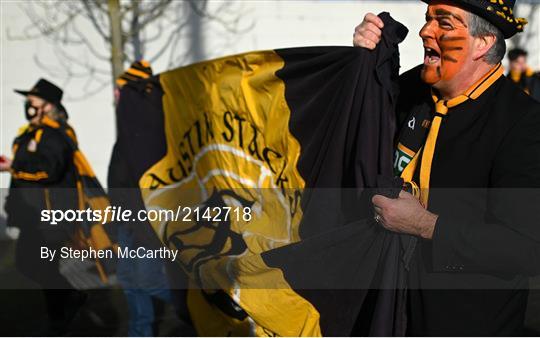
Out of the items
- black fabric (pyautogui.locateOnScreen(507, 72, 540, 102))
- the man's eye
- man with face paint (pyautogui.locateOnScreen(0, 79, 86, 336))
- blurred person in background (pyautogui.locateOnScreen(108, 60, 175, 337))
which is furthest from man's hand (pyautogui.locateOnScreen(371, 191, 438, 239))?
black fabric (pyautogui.locateOnScreen(507, 72, 540, 102))

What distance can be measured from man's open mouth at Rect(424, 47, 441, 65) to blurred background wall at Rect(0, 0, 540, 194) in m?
5.75

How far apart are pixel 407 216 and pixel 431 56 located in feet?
1.87

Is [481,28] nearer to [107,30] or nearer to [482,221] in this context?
[482,221]

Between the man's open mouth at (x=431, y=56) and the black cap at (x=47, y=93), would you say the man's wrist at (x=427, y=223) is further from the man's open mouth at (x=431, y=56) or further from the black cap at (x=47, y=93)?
the black cap at (x=47, y=93)

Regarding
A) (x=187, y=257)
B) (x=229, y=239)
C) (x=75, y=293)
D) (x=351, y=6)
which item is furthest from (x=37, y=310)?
(x=351, y=6)

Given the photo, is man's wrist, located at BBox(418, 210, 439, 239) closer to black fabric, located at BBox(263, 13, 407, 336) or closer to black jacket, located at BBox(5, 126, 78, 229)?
black fabric, located at BBox(263, 13, 407, 336)

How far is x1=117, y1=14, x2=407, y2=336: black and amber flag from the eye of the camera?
8.48 feet

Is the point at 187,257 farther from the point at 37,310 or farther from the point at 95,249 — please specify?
the point at 37,310

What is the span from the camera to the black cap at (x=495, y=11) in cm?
227

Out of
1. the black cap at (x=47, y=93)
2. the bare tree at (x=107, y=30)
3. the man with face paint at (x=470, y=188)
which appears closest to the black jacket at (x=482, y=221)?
the man with face paint at (x=470, y=188)

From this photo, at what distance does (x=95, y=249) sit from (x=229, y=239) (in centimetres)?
240

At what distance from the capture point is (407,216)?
2289 mm

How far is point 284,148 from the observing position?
3234 mm

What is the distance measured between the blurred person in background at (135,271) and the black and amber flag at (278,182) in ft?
0.52
